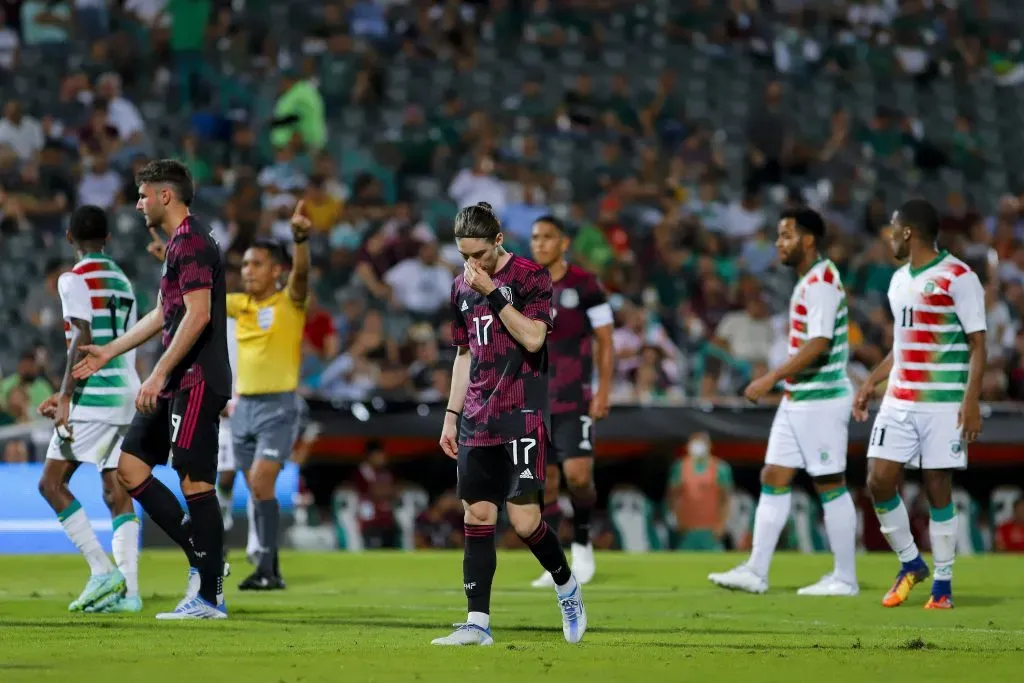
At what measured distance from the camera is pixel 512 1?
24031mm

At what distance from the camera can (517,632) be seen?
8.30 m

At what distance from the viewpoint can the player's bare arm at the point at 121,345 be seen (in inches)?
340

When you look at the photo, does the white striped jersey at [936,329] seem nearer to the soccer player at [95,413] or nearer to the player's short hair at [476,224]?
the player's short hair at [476,224]

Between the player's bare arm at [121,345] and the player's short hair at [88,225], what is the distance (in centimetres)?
97

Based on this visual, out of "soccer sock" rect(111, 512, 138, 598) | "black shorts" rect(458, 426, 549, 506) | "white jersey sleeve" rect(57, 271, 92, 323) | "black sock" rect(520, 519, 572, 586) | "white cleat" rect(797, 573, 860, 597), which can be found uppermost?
"white jersey sleeve" rect(57, 271, 92, 323)

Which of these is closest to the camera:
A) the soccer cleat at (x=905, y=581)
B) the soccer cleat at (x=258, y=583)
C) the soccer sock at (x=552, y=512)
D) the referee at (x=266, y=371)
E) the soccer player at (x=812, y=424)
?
the soccer cleat at (x=905, y=581)

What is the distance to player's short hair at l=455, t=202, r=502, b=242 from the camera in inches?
292

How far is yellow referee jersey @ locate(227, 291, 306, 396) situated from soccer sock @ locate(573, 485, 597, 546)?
7.51ft

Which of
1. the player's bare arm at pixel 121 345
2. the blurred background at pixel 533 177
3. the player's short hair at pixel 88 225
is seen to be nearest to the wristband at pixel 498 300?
the player's bare arm at pixel 121 345

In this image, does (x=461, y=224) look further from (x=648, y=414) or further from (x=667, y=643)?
(x=648, y=414)

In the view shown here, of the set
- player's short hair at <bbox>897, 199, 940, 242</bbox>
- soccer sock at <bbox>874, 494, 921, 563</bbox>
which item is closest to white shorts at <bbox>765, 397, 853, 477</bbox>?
soccer sock at <bbox>874, 494, 921, 563</bbox>

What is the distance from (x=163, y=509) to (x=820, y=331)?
4.47m

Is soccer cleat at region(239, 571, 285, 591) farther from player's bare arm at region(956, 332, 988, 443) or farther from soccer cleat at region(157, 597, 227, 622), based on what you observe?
player's bare arm at region(956, 332, 988, 443)

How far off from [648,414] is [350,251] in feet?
18.7
